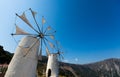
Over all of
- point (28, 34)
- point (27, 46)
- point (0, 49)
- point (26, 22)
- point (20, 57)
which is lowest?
point (20, 57)

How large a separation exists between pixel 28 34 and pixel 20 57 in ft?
8.14

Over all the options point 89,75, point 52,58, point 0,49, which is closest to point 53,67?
point 52,58

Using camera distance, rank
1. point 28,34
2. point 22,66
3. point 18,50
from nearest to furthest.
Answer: point 22,66 → point 18,50 → point 28,34

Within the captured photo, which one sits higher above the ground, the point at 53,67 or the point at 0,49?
the point at 0,49

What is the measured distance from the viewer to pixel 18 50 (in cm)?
1284

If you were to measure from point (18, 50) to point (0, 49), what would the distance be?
109ft

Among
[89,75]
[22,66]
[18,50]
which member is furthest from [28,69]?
[89,75]

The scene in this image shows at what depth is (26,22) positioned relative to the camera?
14320mm

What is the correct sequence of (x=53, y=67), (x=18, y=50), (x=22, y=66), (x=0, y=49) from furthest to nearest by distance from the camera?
1. (x=0, y=49)
2. (x=53, y=67)
3. (x=18, y=50)
4. (x=22, y=66)

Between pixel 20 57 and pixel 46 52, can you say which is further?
pixel 46 52

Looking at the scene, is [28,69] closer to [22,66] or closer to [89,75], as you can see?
[22,66]

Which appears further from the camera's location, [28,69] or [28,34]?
[28,34]

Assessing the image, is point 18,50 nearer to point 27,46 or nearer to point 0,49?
point 27,46

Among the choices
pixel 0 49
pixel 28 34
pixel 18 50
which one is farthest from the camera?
pixel 0 49
